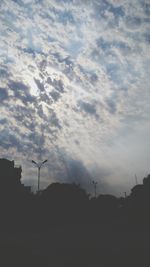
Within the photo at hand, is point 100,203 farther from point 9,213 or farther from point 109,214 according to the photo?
point 9,213

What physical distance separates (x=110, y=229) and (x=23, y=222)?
13.6 metres

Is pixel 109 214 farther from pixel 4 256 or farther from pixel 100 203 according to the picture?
pixel 4 256

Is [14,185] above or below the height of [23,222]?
above

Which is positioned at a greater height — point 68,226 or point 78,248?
point 68,226

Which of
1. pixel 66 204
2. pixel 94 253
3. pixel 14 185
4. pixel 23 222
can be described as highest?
pixel 14 185

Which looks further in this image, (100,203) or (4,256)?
(100,203)

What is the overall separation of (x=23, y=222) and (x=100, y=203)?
730 inches

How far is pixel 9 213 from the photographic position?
32.8 meters

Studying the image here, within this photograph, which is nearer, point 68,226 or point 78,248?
point 78,248

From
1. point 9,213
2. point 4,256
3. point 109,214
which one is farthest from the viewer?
point 109,214

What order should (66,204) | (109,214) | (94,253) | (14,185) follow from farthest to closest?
(109,214)
(66,204)
(14,185)
(94,253)

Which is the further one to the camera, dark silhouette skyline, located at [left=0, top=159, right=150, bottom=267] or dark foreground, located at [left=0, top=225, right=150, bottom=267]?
dark silhouette skyline, located at [left=0, top=159, right=150, bottom=267]

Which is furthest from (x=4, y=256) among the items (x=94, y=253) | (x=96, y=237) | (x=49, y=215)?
(x=49, y=215)

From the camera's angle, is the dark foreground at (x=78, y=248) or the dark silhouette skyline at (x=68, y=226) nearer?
the dark foreground at (x=78, y=248)
